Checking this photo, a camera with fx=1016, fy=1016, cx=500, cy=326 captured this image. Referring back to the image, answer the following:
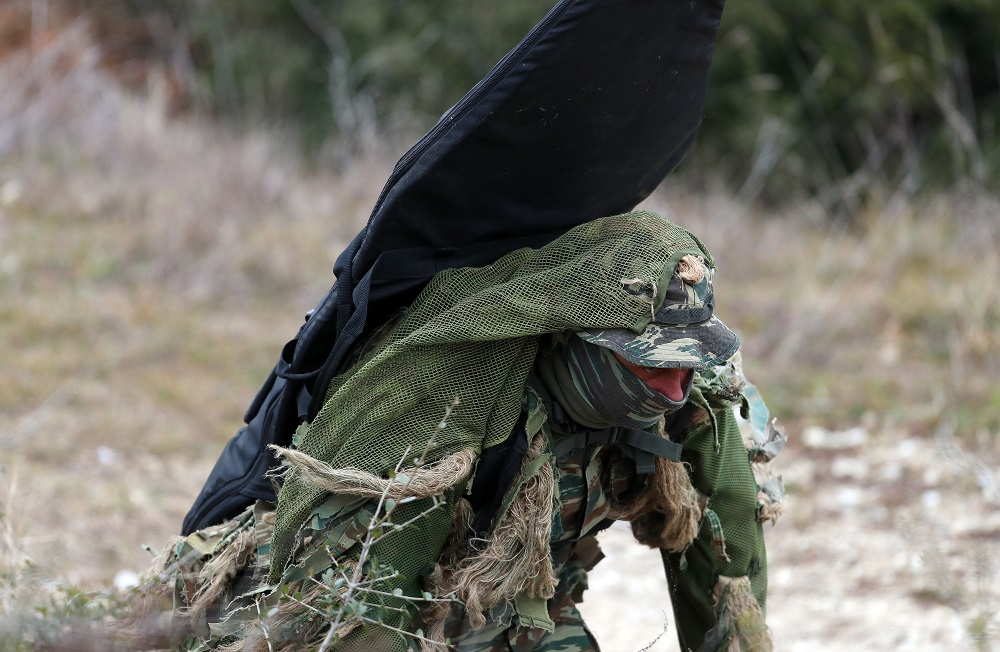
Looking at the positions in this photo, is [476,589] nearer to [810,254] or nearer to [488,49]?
[810,254]

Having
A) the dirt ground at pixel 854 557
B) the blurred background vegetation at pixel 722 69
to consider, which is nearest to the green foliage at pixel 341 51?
the blurred background vegetation at pixel 722 69

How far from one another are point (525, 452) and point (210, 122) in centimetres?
797

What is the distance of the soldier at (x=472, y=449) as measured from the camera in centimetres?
178

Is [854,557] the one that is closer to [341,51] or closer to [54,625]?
[54,625]

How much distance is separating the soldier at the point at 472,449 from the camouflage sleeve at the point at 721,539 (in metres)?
0.04

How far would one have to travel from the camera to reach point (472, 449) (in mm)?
1832

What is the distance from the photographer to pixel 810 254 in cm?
711

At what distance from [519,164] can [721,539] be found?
3.08 ft

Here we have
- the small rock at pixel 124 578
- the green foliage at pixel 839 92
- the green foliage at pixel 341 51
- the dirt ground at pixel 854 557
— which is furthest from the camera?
the green foliage at pixel 341 51

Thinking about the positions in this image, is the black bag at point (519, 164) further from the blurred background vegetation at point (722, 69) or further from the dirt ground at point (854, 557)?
the blurred background vegetation at point (722, 69)

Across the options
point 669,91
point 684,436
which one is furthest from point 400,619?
point 669,91

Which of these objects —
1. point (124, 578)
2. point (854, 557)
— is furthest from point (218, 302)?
point (854, 557)

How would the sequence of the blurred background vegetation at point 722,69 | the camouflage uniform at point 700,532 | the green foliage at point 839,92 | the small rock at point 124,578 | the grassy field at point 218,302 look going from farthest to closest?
the blurred background vegetation at point 722,69 < the green foliage at point 839,92 < the grassy field at point 218,302 < the small rock at point 124,578 < the camouflage uniform at point 700,532

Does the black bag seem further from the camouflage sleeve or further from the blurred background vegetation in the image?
the blurred background vegetation
